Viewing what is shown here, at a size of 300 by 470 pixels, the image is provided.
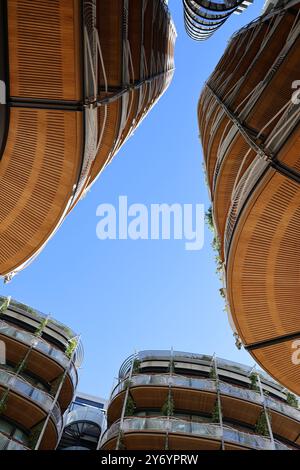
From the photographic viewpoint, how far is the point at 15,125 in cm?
774

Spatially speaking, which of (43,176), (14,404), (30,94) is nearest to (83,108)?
(30,94)

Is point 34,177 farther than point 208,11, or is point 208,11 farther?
point 208,11

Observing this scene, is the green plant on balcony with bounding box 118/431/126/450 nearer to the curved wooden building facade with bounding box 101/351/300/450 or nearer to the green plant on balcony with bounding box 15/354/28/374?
the curved wooden building facade with bounding box 101/351/300/450

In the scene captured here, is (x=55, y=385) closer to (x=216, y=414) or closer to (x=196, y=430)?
(x=196, y=430)

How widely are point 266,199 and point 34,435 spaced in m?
15.8

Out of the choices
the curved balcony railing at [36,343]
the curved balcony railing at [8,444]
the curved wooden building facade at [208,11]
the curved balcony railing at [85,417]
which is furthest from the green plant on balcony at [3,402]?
the curved wooden building facade at [208,11]

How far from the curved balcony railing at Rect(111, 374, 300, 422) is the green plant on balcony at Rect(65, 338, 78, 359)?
3.43m

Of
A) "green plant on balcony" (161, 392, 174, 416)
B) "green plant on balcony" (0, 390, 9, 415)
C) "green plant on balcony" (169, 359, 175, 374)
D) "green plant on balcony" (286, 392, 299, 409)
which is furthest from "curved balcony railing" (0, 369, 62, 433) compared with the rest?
"green plant on balcony" (286, 392, 299, 409)

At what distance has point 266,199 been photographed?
23.2 ft

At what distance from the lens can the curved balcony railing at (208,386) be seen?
814 inches

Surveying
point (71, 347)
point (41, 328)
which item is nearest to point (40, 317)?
point (41, 328)

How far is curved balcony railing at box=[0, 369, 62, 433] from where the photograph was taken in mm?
18234
